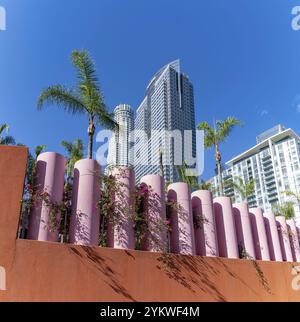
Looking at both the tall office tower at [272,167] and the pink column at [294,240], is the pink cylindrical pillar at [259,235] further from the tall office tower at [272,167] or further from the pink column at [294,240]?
the tall office tower at [272,167]

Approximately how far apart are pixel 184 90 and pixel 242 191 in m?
16.6

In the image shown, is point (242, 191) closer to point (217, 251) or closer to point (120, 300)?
point (217, 251)

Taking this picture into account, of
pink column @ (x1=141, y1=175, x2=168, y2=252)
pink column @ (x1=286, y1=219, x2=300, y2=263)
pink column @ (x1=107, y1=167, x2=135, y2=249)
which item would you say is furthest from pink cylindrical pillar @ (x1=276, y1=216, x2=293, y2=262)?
pink column @ (x1=107, y1=167, x2=135, y2=249)

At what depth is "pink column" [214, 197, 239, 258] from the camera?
9070 millimetres

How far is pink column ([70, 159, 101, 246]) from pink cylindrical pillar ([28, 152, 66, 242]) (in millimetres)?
322

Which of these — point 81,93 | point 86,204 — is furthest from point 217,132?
point 86,204

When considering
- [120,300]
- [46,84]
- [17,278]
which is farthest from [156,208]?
[46,84]

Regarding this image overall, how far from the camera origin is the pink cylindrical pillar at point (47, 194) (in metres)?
6.06

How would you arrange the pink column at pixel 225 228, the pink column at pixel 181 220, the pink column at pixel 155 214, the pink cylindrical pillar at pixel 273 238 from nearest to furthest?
the pink column at pixel 155 214 < the pink column at pixel 181 220 < the pink column at pixel 225 228 < the pink cylindrical pillar at pixel 273 238

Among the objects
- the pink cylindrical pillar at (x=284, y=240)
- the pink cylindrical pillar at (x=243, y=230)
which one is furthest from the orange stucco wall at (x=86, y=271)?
the pink cylindrical pillar at (x=284, y=240)

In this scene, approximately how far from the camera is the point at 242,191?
20797 mm

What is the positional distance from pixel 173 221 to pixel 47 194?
3293 millimetres

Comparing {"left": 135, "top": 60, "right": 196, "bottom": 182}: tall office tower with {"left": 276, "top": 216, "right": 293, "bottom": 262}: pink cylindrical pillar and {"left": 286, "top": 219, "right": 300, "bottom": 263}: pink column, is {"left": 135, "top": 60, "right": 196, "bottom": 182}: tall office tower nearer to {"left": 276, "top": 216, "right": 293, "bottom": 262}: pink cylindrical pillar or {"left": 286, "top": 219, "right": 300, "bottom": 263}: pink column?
{"left": 276, "top": 216, "right": 293, "bottom": 262}: pink cylindrical pillar

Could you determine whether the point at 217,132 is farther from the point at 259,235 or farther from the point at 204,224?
the point at 204,224
